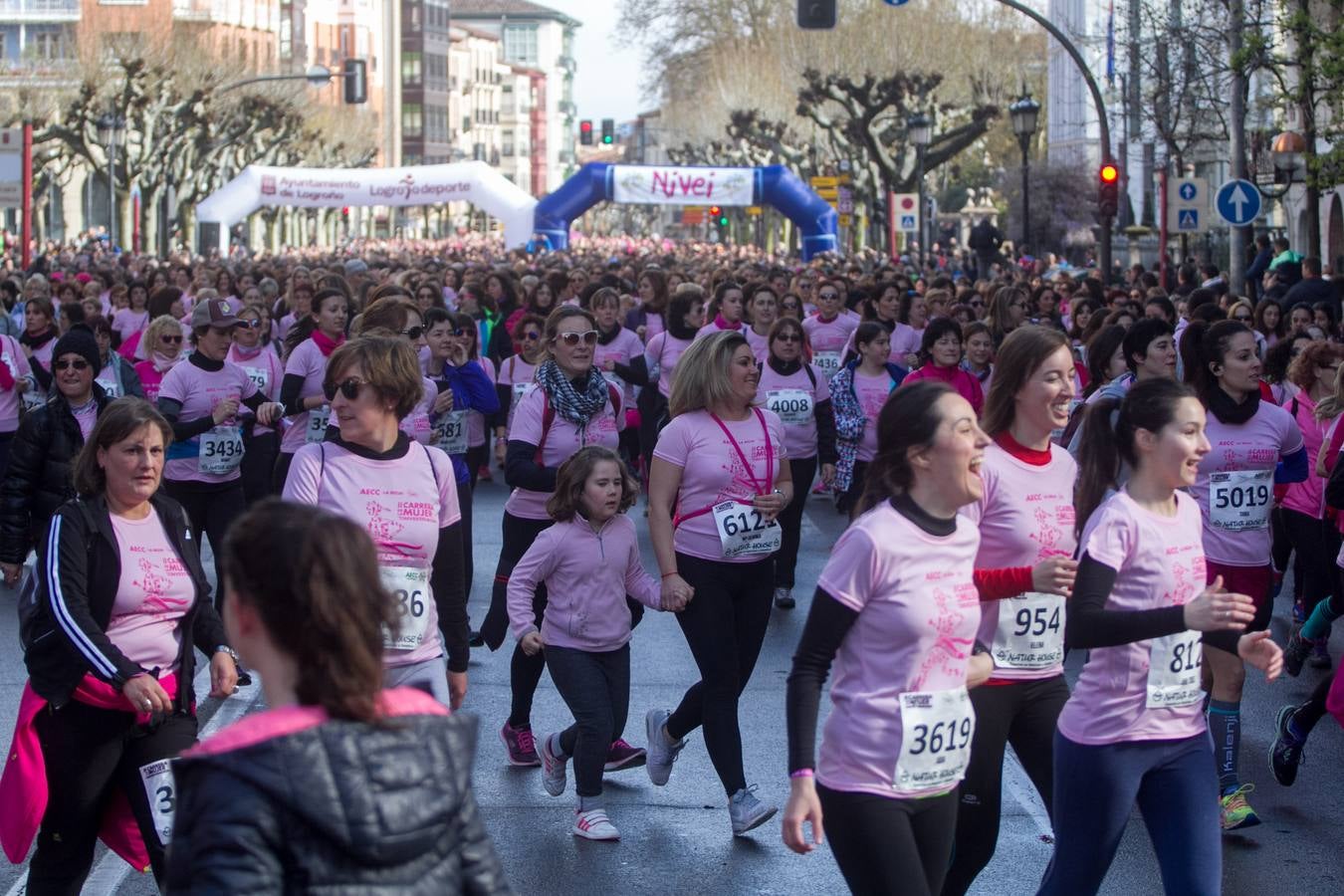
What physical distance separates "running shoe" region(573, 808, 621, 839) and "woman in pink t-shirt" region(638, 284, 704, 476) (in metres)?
6.91

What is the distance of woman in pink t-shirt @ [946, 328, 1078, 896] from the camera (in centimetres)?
520

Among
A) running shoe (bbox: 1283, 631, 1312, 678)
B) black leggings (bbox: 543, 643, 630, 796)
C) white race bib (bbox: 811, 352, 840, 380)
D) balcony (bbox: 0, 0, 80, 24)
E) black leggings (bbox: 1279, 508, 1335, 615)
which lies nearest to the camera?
black leggings (bbox: 543, 643, 630, 796)

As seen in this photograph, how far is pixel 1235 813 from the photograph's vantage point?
22.4 feet

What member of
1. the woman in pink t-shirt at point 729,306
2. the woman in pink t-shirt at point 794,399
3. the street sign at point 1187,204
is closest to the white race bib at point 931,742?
the woman in pink t-shirt at point 794,399

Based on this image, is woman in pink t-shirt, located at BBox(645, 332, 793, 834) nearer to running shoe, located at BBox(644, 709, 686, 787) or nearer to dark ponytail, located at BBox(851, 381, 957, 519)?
running shoe, located at BBox(644, 709, 686, 787)

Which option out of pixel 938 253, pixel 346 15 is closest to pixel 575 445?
pixel 938 253

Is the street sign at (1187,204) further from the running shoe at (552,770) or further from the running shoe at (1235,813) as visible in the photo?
the running shoe at (552,770)

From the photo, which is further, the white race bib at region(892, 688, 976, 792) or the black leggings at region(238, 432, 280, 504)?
the black leggings at region(238, 432, 280, 504)

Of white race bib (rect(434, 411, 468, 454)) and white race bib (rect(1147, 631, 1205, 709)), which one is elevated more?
white race bib (rect(434, 411, 468, 454))

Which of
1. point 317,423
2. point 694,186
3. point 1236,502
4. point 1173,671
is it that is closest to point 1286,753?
point 1236,502

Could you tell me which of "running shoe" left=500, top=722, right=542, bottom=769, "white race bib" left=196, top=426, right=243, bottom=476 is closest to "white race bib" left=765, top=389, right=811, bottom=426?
"white race bib" left=196, top=426, right=243, bottom=476

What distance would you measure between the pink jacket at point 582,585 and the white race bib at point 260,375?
4.11 meters

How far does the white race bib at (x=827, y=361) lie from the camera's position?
15.3 metres

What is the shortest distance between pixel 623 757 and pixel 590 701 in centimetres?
73
